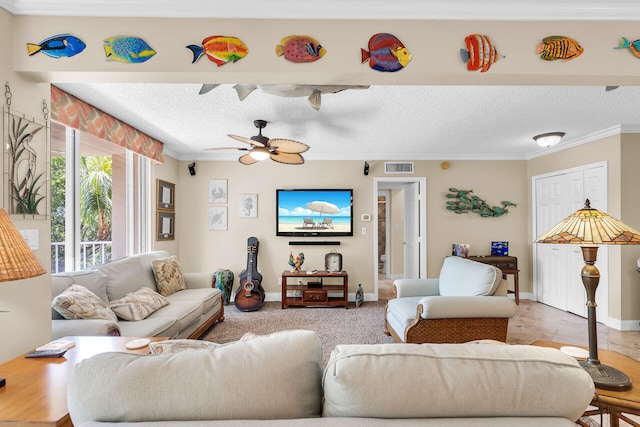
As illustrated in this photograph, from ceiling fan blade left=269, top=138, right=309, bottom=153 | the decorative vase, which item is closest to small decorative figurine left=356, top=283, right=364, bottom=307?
the decorative vase

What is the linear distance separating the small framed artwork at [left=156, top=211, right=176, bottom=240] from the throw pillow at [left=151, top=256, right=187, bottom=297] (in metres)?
0.82

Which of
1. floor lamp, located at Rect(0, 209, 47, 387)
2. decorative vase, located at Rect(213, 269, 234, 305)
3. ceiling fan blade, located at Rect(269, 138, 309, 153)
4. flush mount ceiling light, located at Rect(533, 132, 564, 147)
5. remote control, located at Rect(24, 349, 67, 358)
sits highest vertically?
flush mount ceiling light, located at Rect(533, 132, 564, 147)

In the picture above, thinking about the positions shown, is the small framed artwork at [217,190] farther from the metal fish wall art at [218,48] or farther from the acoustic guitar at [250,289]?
the metal fish wall art at [218,48]

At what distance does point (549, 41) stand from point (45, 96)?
270 cm

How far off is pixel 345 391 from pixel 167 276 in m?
3.26

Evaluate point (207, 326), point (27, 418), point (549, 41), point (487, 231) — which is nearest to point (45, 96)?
point (27, 418)

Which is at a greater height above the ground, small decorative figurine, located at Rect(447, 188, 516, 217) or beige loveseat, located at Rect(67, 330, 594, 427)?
small decorative figurine, located at Rect(447, 188, 516, 217)

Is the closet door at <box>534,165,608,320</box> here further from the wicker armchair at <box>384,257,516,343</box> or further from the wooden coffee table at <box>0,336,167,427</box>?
the wooden coffee table at <box>0,336,167,427</box>

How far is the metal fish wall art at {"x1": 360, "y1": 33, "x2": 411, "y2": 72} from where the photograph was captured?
1.58 meters

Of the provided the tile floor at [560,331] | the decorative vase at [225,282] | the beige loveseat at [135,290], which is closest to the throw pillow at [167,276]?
the beige loveseat at [135,290]

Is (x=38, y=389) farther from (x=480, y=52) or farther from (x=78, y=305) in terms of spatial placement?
(x=480, y=52)

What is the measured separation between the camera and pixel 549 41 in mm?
1573

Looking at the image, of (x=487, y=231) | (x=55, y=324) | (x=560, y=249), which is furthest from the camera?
(x=487, y=231)

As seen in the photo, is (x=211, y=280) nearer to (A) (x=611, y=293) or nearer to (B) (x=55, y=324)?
(B) (x=55, y=324)
